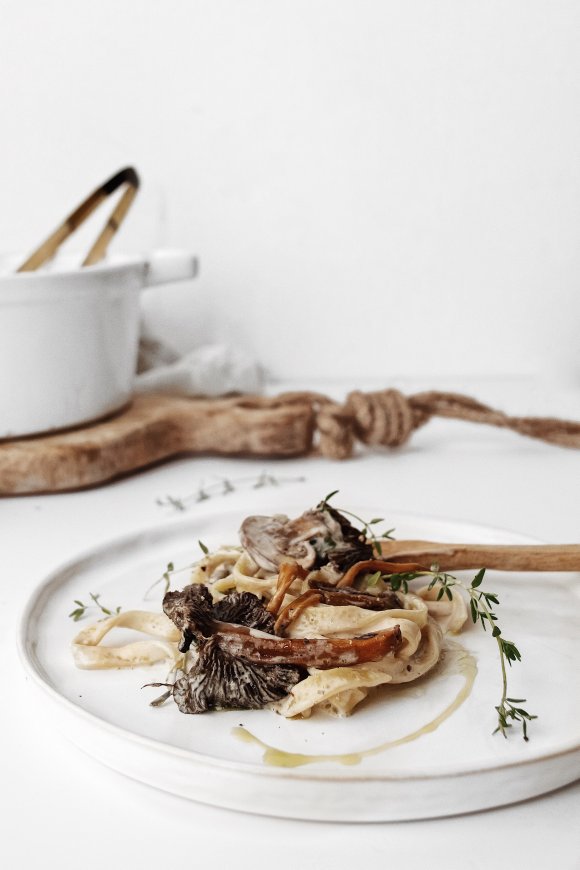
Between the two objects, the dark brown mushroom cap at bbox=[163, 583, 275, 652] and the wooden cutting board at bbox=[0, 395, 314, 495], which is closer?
the dark brown mushroom cap at bbox=[163, 583, 275, 652]

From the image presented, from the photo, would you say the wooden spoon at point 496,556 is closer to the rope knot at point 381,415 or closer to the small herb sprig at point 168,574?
the small herb sprig at point 168,574

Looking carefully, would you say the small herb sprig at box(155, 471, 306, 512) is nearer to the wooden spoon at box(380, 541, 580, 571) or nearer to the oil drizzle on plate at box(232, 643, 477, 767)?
the wooden spoon at box(380, 541, 580, 571)

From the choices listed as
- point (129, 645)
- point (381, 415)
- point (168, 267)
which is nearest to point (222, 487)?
point (381, 415)

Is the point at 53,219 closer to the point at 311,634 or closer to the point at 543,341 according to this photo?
the point at 543,341

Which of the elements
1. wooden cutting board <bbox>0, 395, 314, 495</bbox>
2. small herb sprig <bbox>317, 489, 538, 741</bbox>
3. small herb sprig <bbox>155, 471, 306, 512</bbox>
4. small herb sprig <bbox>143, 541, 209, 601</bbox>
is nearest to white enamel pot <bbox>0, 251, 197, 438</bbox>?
wooden cutting board <bbox>0, 395, 314, 495</bbox>

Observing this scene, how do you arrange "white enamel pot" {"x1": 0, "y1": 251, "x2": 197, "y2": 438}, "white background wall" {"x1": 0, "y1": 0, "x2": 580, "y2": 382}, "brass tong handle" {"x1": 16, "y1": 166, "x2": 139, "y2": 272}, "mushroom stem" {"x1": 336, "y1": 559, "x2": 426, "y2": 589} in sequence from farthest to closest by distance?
1. "white background wall" {"x1": 0, "y1": 0, "x2": 580, "y2": 382}
2. "brass tong handle" {"x1": 16, "y1": 166, "x2": 139, "y2": 272}
3. "white enamel pot" {"x1": 0, "y1": 251, "x2": 197, "y2": 438}
4. "mushroom stem" {"x1": 336, "y1": 559, "x2": 426, "y2": 589}

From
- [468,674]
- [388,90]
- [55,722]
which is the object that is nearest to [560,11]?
[388,90]
